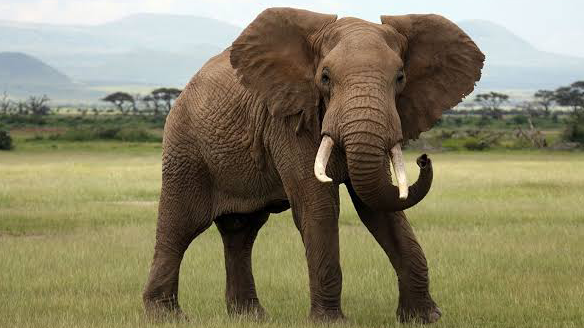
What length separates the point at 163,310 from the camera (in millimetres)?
8344

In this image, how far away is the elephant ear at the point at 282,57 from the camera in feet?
23.3

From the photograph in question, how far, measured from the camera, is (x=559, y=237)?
534 inches

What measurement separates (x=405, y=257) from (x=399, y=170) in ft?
5.16

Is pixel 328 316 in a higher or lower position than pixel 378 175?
lower

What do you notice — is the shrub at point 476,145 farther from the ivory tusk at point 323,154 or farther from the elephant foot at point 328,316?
the ivory tusk at point 323,154

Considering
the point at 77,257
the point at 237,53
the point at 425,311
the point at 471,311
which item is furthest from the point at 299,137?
the point at 77,257

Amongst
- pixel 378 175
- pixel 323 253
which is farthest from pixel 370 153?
pixel 323 253

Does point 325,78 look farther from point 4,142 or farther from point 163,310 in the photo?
point 4,142

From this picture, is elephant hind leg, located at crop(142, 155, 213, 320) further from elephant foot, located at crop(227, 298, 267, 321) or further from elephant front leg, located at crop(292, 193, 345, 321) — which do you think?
elephant front leg, located at crop(292, 193, 345, 321)

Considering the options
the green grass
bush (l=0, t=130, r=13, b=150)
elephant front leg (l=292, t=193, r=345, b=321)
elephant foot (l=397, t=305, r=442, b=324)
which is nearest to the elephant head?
elephant front leg (l=292, t=193, r=345, b=321)

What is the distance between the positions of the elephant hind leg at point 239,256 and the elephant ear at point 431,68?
6.28 feet

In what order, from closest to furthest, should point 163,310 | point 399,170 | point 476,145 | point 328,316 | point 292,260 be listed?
1. point 399,170
2. point 328,316
3. point 163,310
4. point 292,260
5. point 476,145

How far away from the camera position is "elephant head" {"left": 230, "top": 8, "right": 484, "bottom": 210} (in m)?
6.18

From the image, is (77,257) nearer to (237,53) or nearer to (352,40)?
(237,53)
